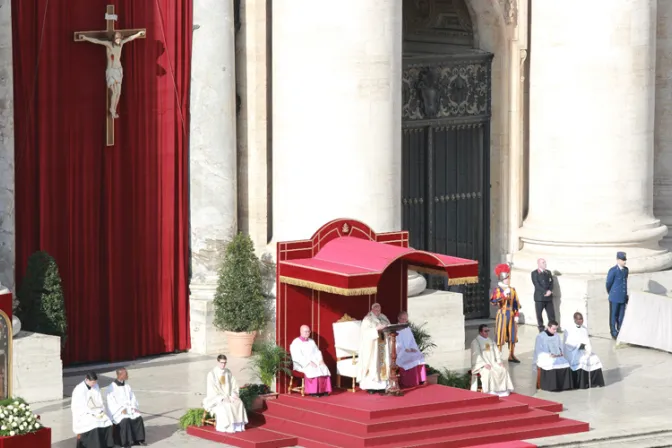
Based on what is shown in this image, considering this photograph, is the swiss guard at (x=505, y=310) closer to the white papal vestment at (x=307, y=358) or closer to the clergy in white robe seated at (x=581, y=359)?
the clergy in white robe seated at (x=581, y=359)

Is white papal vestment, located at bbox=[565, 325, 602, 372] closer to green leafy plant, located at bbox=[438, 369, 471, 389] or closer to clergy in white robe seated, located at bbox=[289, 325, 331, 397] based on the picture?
green leafy plant, located at bbox=[438, 369, 471, 389]

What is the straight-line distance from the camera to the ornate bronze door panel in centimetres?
3612

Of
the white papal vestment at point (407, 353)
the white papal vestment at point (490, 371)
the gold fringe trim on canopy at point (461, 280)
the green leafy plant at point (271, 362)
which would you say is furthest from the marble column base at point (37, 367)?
the white papal vestment at point (490, 371)

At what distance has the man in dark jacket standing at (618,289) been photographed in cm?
3406

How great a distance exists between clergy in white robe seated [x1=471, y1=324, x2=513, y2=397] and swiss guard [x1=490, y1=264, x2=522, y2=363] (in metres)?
2.96

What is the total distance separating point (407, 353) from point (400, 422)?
6.19ft

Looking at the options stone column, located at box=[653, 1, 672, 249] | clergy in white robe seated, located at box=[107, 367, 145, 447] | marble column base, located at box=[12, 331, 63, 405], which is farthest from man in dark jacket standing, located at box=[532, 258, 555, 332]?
clergy in white robe seated, located at box=[107, 367, 145, 447]

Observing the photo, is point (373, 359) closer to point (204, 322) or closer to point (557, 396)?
point (557, 396)

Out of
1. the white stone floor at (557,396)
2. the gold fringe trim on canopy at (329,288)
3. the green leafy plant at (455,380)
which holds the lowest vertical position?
the white stone floor at (557,396)

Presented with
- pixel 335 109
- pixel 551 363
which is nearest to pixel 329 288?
pixel 551 363

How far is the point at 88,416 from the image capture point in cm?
2580

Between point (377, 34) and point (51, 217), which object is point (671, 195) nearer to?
point (377, 34)

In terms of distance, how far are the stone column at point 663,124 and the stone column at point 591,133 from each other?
2366mm

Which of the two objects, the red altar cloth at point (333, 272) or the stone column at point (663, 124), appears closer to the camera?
the red altar cloth at point (333, 272)
